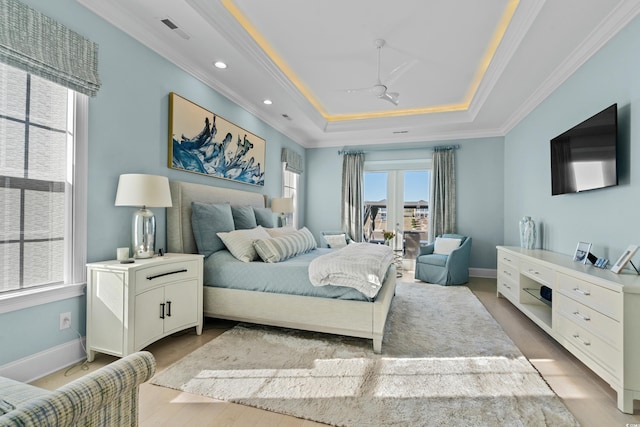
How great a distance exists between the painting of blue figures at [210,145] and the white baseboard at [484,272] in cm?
421

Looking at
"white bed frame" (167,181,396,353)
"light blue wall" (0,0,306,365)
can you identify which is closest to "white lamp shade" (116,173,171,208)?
"light blue wall" (0,0,306,365)

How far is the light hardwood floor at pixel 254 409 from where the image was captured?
164cm

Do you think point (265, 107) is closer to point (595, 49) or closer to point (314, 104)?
point (314, 104)

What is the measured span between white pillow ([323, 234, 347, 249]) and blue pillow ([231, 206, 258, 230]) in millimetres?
2027

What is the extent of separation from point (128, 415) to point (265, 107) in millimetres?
4189

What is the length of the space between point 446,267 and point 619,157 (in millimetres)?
2692

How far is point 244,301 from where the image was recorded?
2.84 metres

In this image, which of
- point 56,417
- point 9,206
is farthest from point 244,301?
point 56,417

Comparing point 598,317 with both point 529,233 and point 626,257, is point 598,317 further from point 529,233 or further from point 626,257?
point 529,233

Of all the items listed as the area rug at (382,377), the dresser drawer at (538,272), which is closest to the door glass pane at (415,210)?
the dresser drawer at (538,272)

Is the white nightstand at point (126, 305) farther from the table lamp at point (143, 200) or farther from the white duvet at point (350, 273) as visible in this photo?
the white duvet at point (350, 273)

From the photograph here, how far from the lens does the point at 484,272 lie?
18.1ft

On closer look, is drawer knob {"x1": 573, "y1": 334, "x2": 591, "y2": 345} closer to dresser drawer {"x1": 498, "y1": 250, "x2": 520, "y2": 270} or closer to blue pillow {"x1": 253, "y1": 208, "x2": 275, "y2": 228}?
dresser drawer {"x1": 498, "y1": 250, "x2": 520, "y2": 270}

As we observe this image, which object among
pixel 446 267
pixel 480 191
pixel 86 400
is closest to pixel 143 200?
pixel 86 400
